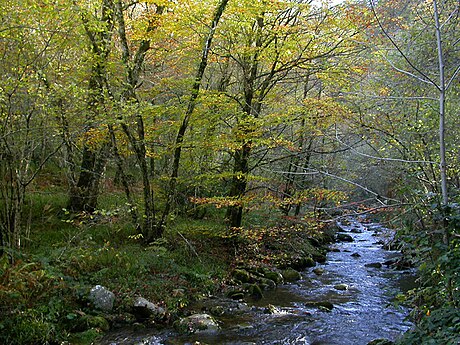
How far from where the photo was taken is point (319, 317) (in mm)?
8766

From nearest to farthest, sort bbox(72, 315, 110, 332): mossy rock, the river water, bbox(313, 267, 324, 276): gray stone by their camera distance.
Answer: bbox(72, 315, 110, 332): mossy rock < the river water < bbox(313, 267, 324, 276): gray stone

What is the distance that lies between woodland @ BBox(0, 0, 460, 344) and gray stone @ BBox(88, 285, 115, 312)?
261 millimetres

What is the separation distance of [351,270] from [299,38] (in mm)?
8272

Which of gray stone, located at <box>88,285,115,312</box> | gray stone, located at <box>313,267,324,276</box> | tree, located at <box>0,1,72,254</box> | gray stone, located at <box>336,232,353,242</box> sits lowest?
gray stone, located at <box>336,232,353,242</box>

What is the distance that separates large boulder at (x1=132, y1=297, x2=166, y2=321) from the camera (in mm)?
7922

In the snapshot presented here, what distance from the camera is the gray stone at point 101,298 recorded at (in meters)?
7.68

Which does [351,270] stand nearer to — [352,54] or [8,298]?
[352,54]

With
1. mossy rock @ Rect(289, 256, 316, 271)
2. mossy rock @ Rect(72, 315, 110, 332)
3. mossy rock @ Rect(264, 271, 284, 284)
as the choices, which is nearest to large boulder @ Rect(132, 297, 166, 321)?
mossy rock @ Rect(72, 315, 110, 332)

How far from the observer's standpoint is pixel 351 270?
1383 centimetres

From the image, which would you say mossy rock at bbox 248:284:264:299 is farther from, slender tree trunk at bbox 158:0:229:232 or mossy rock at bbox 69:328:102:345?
mossy rock at bbox 69:328:102:345

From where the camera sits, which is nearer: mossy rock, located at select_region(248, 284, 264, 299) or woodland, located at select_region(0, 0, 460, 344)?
woodland, located at select_region(0, 0, 460, 344)

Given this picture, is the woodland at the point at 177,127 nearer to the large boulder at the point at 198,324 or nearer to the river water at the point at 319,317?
the large boulder at the point at 198,324

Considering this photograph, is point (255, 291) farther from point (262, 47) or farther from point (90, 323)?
point (262, 47)

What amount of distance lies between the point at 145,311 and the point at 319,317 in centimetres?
387
